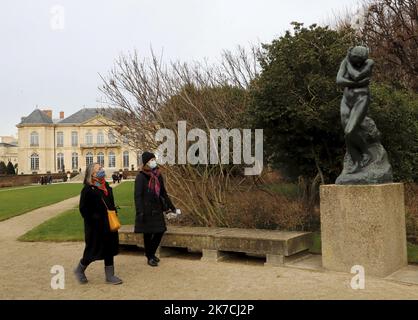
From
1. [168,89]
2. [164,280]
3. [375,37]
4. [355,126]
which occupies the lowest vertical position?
[164,280]

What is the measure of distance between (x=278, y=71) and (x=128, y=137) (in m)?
4.50

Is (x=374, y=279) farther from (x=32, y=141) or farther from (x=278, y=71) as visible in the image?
(x=32, y=141)

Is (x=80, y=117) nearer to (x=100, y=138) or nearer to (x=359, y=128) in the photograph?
(x=100, y=138)

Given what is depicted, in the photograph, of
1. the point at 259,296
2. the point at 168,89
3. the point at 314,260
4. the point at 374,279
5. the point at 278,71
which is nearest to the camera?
the point at 259,296

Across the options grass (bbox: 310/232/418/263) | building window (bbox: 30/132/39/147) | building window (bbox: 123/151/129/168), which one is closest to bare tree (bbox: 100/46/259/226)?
grass (bbox: 310/232/418/263)

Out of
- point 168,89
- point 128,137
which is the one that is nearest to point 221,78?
point 168,89

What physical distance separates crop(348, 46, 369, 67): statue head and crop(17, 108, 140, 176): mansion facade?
7450 centimetres

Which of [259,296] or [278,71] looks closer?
[259,296]

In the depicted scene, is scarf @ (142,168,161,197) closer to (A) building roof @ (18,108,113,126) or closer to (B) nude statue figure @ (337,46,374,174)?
(B) nude statue figure @ (337,46,374,174)

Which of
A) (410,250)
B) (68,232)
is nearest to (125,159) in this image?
(68,232)

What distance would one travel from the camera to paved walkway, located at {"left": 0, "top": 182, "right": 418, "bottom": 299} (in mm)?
5723

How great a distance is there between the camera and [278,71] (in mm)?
10625
